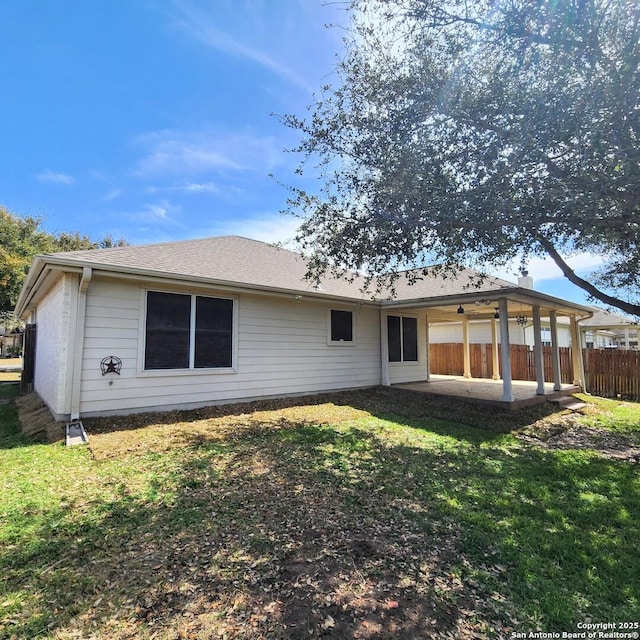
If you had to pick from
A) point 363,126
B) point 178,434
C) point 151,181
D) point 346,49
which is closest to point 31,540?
point 178,434

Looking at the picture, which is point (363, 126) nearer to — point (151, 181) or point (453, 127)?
point (453, 127)

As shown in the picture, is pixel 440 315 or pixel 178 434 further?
pixel 440 315

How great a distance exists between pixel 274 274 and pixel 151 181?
11244mm

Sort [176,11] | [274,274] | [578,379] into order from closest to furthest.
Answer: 1. [176,11]
2. [274,274]
3. [578,379]

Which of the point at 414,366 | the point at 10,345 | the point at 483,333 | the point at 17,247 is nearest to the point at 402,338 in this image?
the point at 414,366

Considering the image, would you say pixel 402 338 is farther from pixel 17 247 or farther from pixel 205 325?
pixel 17 247

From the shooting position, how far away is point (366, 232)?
22.6 feet

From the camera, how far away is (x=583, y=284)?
7402 mm

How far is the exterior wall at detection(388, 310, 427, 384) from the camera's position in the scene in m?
12.0

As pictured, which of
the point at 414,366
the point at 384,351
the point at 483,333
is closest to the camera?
the point at 384,351

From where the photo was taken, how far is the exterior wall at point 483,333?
19.5 metres

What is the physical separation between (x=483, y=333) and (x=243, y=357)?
17.4m

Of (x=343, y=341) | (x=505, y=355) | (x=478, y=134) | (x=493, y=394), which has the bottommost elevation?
(x=493, y=394)

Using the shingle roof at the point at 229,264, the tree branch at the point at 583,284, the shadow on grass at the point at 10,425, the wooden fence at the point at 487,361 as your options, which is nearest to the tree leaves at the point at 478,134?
the tree branch at the point at 583,284
